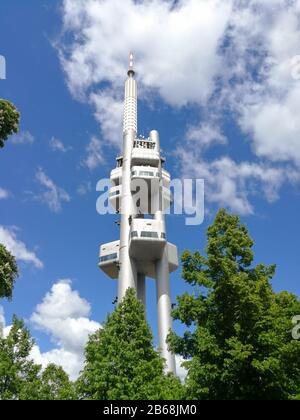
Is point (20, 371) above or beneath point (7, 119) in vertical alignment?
beneath

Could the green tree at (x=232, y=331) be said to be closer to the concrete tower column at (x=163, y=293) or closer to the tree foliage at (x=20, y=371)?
the tree foliage at (x=20, y=371)

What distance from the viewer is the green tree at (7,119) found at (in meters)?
19.5

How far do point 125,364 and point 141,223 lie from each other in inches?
1836

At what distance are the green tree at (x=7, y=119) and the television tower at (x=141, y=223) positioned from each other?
55393mm

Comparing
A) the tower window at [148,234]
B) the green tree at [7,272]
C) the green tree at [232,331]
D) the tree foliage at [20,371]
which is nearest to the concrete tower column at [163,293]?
the tower window at [148,234]

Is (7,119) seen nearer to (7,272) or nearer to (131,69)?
(7,272)

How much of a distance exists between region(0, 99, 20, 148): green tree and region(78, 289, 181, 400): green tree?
17.2 meters

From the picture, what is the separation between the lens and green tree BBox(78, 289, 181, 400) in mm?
28766

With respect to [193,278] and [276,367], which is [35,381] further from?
[276,367]

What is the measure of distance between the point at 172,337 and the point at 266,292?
19.7 ft

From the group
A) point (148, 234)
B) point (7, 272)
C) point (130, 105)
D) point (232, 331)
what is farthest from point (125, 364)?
point (130, 105)

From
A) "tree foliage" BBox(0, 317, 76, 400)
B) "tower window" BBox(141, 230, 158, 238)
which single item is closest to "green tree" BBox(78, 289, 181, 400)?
"tree foliage" BBox(0, 317, 76, 400)

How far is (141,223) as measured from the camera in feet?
250
